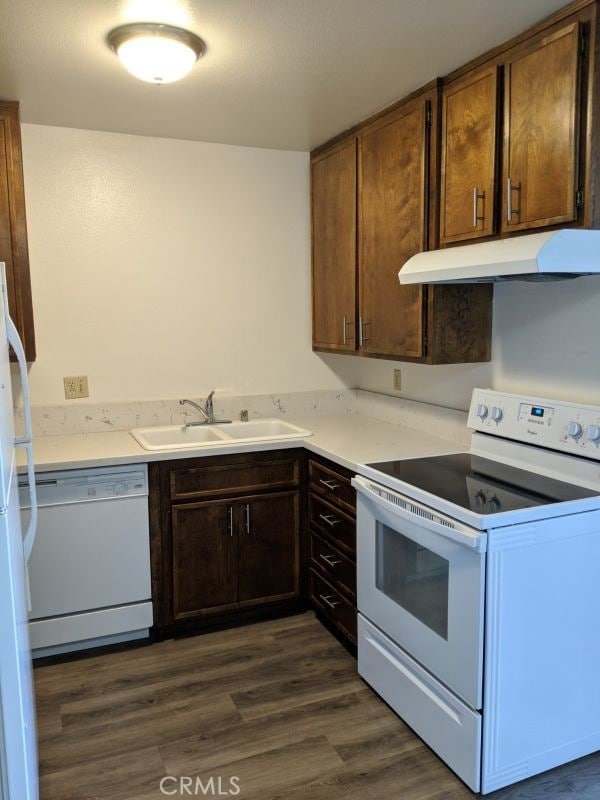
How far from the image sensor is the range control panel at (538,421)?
207 cm

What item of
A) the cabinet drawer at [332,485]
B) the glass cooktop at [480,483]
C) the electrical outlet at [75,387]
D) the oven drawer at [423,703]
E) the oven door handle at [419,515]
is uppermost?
the electrical outlet at [75,387]

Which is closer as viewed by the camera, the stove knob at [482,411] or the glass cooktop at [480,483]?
the glass cooktop at [480,483]

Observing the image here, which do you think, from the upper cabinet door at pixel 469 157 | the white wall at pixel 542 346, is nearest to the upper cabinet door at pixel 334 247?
the white wall at pixel 542 346

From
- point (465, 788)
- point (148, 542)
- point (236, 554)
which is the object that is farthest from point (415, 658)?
point (148, 542)

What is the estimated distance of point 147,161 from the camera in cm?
317

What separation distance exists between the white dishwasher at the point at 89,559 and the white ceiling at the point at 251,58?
1526mm

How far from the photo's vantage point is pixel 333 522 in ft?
9.13

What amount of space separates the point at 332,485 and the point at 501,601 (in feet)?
3.43

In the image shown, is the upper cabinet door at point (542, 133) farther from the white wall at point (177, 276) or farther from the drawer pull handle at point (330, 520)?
the drawer pull handle at point (330, 520)

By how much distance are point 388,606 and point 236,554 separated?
906 mm

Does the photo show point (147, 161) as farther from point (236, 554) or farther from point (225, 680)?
point (225, 680)

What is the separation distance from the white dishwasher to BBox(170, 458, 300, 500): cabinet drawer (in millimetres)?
162

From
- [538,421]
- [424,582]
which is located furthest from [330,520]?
[538,421]

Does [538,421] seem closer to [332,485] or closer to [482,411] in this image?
[482,411]
